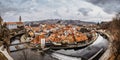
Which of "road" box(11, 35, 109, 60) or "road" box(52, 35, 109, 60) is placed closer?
"road" box(11, 35, 109, 60)

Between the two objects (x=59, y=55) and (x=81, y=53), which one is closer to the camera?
(x=59, y=55)

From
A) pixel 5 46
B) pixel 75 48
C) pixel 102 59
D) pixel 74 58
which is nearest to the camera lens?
pixel 102 59

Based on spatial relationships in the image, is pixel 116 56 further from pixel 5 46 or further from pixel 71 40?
pixel 71 40

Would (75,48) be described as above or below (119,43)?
below

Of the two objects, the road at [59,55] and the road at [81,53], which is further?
the road at [81,53]

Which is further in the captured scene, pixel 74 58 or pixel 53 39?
pixel 53 39

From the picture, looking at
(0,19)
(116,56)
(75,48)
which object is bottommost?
(75,48)

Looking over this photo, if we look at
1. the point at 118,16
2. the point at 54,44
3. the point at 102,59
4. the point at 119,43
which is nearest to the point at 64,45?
the point at 54,44

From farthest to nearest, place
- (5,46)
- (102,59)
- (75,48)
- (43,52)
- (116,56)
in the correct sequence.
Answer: (75,48) → (43,52) → (5,46) → (102,59) → (116,56)

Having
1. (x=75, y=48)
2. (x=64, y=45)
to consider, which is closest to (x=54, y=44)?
(x=64, y=45)

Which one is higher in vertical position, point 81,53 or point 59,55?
point 59,55
